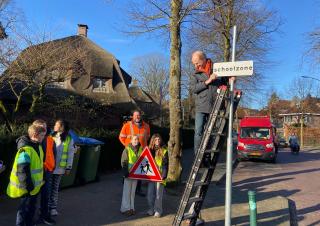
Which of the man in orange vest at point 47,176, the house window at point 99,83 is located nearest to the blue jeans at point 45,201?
the man in orange vest at point 47,176

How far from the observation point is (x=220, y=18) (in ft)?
80.3

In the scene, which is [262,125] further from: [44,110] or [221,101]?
[221,101]

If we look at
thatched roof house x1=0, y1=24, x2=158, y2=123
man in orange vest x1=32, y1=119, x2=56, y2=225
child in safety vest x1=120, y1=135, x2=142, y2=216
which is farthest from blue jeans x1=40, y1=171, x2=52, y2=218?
thatched roof house x1=0, y1=24, x2=158, y2=123

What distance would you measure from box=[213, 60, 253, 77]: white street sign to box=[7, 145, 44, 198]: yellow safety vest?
9.75 ft

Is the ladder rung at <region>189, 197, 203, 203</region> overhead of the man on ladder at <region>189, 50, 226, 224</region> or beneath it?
beneath

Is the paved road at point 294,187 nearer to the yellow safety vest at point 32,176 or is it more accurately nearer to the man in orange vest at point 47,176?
the man in orange vest at point 47,176

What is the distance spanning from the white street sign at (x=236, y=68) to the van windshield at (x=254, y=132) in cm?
2063

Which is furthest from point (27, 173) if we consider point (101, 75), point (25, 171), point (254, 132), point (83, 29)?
point (83, 29)

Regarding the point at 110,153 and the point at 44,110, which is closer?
the point at 110,153

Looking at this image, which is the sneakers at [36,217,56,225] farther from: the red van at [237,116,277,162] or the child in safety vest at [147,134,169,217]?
the red van at [237,116,277,162]

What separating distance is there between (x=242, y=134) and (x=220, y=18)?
293 inches

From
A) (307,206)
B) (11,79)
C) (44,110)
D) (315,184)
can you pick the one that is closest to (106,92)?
(44,110)

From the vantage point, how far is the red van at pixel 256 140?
80.3 ft

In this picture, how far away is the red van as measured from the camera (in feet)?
80.3
